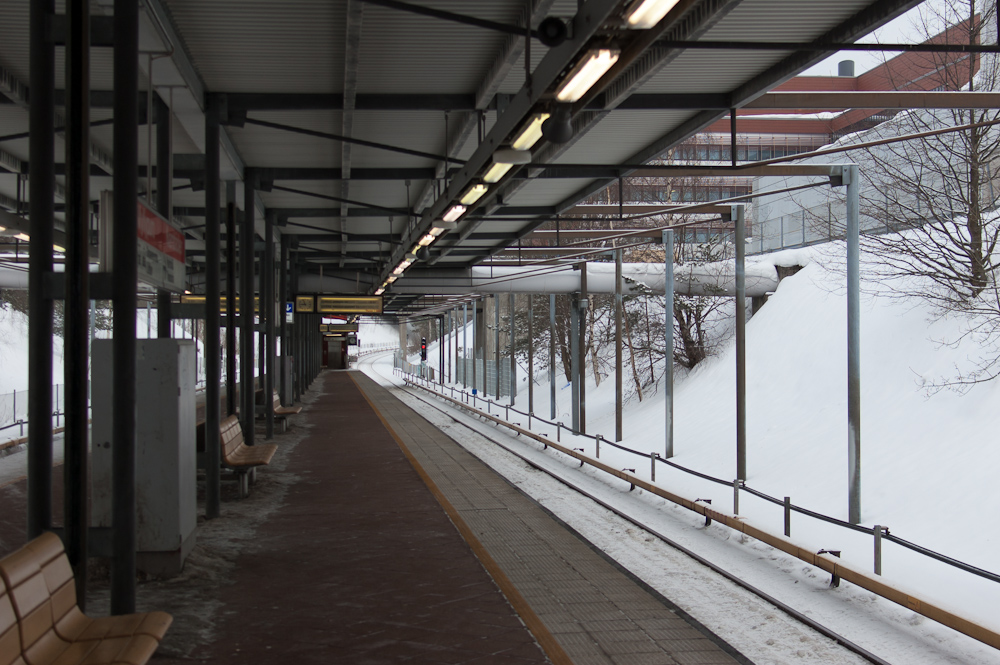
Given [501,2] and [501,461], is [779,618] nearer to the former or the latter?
[501,2]

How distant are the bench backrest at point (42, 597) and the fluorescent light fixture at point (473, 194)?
16.7 ft

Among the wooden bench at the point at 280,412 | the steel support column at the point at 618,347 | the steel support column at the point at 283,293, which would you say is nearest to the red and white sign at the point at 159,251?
the wooden bench at the point at 280,412

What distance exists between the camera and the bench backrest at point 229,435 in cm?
1002

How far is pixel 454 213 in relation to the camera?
9969 mm

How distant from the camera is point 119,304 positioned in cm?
542

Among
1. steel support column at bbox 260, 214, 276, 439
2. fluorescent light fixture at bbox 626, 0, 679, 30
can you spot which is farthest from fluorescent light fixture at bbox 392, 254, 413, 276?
fluorescent light fixture at bbox 626, 0, 679, 30

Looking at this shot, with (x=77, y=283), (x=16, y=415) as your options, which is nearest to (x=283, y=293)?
(x=16, y=415)

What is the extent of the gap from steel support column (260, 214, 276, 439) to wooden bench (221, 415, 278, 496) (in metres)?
3.82

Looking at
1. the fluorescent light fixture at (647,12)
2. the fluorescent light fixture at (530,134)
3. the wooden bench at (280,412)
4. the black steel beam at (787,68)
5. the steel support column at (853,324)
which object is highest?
the black steel beam at (787,68)

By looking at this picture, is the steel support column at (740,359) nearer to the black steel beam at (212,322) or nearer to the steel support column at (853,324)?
the steel support column at (853,324)

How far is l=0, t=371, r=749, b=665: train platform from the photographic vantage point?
5.22 metres

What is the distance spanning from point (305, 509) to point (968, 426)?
8427 mm

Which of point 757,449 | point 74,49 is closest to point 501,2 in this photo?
point 74,49

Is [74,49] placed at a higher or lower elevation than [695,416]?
higher
